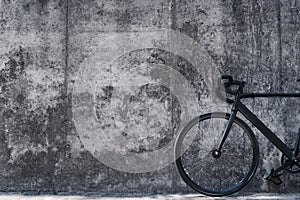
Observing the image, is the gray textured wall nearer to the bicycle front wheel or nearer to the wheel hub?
the bicycle front wheel

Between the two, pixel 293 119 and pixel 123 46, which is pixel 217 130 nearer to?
pixel 293 119

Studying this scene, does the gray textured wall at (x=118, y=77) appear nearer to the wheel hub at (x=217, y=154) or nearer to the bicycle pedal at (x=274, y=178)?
the bicycle pedal at (x=274, y=178)

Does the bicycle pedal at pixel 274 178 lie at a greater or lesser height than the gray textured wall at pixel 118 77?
lesser

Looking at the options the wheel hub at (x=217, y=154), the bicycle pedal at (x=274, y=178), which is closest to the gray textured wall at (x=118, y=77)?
the bicycle pedal at (x=274, y=178)

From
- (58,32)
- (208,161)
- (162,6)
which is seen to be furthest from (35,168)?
(162,6)

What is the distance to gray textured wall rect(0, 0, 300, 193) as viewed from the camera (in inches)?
202

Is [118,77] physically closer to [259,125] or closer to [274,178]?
[259,125]

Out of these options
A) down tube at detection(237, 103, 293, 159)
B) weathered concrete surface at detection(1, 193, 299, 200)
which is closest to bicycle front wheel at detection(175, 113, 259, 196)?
weathered concrete surface at detection(1, 193, 299, 200)

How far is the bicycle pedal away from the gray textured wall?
11 centimetres

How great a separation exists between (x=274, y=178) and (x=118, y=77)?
2157mm

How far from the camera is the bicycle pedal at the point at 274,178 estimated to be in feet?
15.7

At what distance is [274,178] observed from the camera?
5051mm

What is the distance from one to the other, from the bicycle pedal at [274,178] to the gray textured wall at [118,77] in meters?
0.11

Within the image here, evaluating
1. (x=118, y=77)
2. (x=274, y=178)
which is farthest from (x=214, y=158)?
(x=118, y=77)
